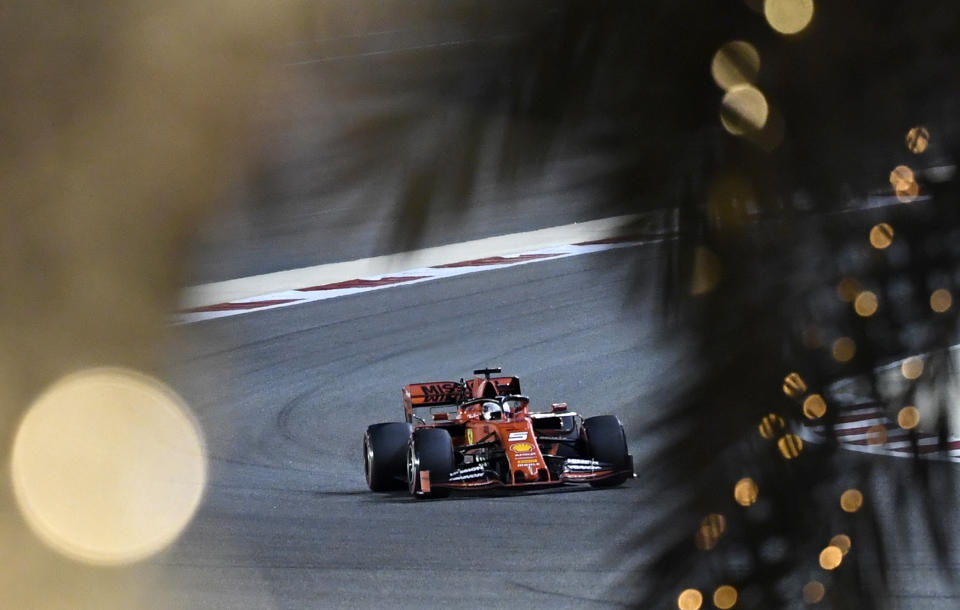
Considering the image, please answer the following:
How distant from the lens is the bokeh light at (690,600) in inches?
29.7

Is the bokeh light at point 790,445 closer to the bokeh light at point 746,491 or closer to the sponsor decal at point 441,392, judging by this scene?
the bokeh light at point 746,491

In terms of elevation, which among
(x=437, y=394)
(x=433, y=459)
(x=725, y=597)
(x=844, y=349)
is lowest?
(x=725, y=597)

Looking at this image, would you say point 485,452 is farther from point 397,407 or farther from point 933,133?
point 933,133

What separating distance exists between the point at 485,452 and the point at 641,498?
8.15 meters

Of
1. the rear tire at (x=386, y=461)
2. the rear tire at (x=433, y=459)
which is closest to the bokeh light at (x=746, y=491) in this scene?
the rear tire at (x=433, y=459)

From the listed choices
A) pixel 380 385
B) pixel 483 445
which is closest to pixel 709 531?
pixel 483 445

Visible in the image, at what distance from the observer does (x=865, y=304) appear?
71 cm

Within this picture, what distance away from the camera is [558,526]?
7.68m

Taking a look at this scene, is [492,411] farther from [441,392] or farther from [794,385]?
[794,385]

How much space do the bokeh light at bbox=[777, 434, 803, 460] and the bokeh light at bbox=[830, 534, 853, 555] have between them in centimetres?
5

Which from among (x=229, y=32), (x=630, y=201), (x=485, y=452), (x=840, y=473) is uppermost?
(x=485, y=452)

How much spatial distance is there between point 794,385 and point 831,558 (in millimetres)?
89

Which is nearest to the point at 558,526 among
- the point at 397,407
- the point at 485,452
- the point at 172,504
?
the point at 485,452

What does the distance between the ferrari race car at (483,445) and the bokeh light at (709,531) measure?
7.05 m
